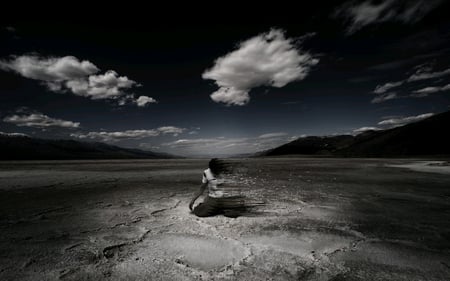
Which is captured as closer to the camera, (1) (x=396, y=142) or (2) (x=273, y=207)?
(2) (x=273, y=207)

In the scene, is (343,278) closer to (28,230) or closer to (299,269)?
(299,269)

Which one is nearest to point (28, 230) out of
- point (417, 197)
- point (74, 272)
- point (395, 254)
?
point (74, 272)

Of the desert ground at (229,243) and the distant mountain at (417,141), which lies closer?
the desert ground at (229,243)

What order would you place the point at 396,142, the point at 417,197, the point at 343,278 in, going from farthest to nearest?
the point at 396,142 < the point at 417,197 < the point at 343,278

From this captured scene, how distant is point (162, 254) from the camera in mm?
3090

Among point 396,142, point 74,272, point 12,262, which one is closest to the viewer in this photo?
point 74,272

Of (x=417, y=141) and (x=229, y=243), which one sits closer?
(x=229, y=243)

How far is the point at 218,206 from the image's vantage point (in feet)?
19.7

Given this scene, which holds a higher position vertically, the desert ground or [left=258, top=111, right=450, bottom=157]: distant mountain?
[left=258, top=111, right=450, bottom=157]: distant mountain

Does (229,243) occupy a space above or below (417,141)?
below

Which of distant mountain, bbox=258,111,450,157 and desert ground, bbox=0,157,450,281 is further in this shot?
distant mountain, bbox=258,111,450,157

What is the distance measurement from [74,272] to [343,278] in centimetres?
309

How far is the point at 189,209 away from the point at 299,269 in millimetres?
3369

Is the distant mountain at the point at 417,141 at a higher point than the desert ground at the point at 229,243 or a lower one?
higher
